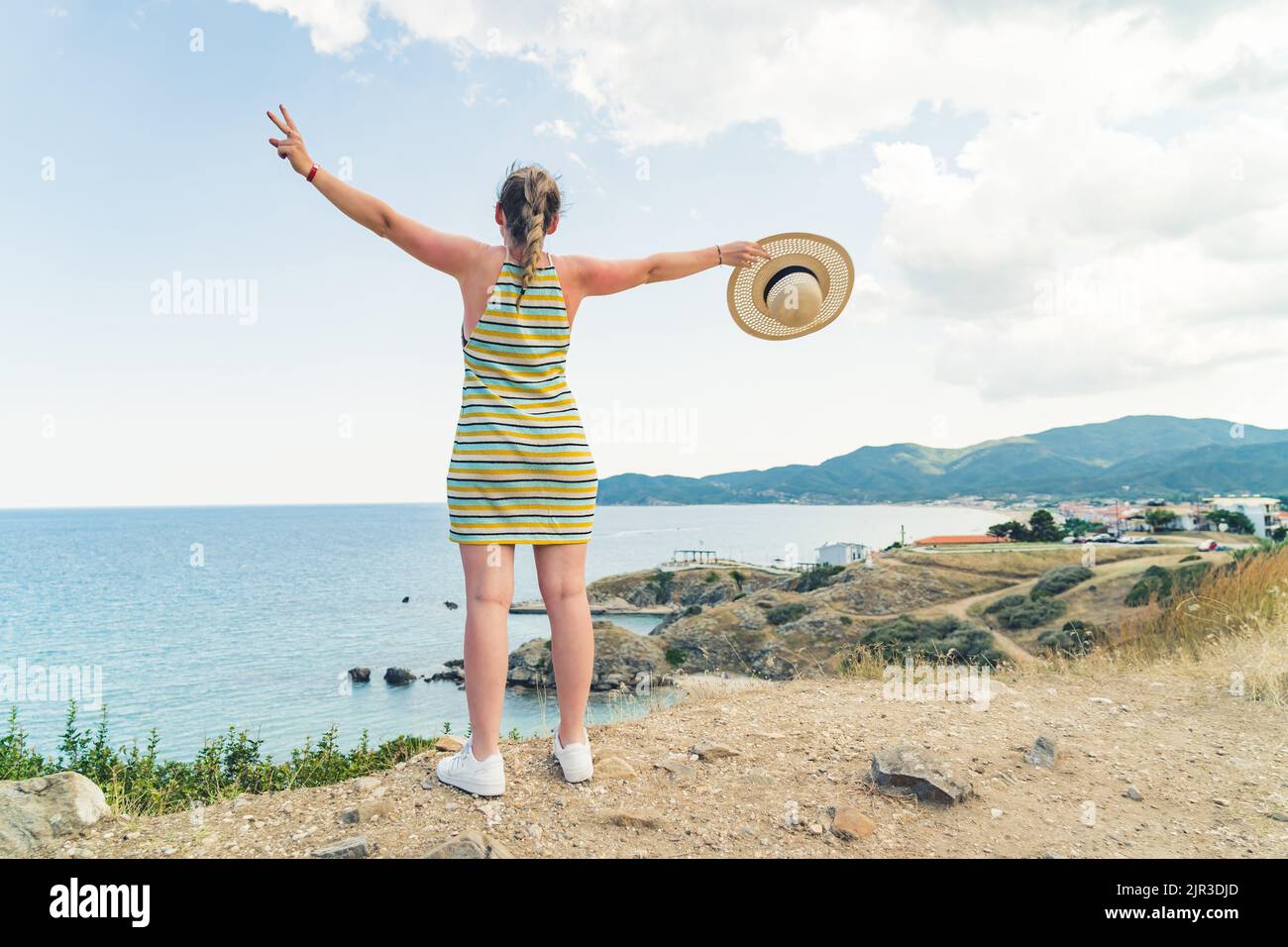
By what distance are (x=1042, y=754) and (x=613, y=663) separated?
32.4m

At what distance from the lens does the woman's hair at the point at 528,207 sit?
3131 millimetres

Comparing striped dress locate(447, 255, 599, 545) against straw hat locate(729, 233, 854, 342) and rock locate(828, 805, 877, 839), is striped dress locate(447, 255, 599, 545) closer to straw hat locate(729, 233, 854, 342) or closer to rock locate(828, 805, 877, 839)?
straw hat locate(729, 233, 854, 342)

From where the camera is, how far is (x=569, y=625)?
3301 millimetres

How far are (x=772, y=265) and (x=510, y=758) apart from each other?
2858mm

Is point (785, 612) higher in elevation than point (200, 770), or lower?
lower

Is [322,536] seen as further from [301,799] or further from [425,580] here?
[301,799]

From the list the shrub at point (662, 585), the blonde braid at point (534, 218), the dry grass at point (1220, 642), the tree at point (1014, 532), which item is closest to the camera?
the blonde braid at point (534, 218)

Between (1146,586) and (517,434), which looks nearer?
(517,434)

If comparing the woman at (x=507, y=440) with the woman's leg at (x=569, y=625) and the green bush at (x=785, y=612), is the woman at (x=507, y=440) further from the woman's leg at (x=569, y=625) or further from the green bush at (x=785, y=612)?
the green bush at (x=785, y=612)

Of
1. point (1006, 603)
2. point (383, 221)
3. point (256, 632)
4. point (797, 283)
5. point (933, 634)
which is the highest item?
point (383, 221)

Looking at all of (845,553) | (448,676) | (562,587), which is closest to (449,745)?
(562,587)

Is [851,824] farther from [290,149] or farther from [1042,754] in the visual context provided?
[290,149]

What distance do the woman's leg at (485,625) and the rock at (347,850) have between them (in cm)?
63

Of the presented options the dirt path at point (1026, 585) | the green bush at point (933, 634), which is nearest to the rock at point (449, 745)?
the green bush at point (933, 634)
